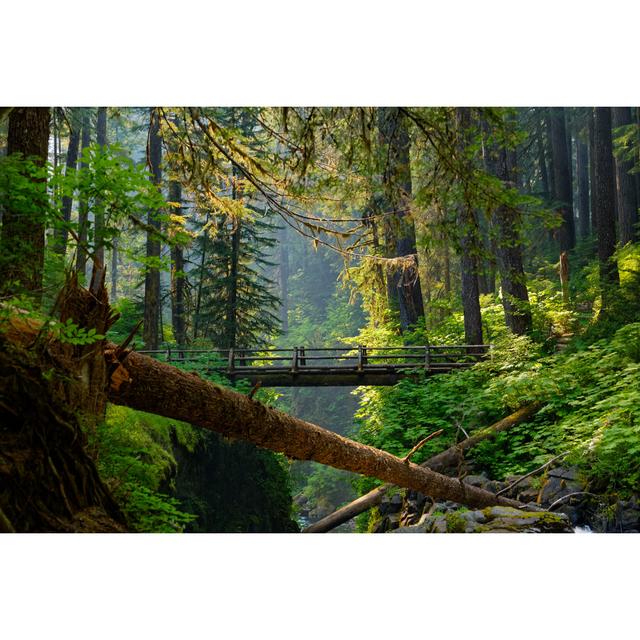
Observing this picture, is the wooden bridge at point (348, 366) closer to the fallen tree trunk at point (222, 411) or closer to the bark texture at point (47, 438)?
the fallen tree trunk at point (222, 411)

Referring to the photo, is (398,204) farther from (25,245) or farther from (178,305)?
(178,305)

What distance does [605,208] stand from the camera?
26.0 feet

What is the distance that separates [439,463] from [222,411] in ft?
12.6

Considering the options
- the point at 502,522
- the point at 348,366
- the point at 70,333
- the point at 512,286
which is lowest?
the point at 502,522

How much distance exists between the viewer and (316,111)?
3.90 m

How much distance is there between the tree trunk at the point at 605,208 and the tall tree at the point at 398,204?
211cm

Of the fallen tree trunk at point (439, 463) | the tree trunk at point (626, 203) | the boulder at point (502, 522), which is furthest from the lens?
the tree trunk at point (626, 203)

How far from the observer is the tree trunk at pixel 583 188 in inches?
459

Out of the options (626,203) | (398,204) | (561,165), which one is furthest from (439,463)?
(561,165)

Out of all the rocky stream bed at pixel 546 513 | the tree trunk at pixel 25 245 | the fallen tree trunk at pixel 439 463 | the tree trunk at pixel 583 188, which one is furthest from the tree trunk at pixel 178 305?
the tree trunk at pixel 583 188
